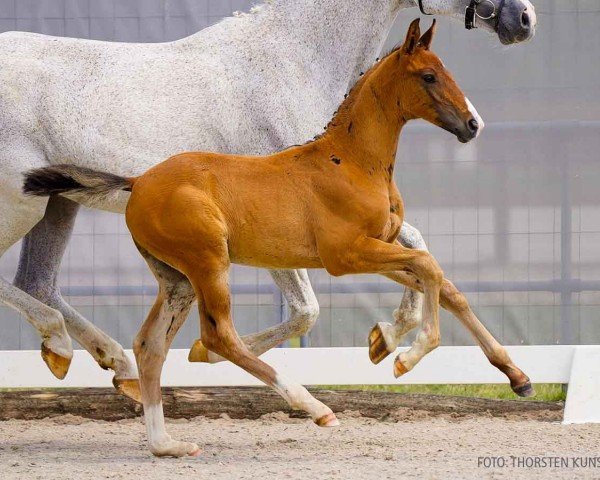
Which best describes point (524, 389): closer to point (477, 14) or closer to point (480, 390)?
point (477, 14)

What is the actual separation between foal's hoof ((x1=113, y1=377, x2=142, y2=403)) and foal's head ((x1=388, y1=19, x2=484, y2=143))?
1.72 m

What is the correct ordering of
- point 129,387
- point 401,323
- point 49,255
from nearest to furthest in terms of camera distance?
point 401,323 → point 129,387 → point 49,255

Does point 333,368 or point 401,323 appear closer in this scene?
point 401,323

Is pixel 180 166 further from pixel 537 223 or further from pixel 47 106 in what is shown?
pixel 537 223

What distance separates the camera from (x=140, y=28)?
6023 millimetres

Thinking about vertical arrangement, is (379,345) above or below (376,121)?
below

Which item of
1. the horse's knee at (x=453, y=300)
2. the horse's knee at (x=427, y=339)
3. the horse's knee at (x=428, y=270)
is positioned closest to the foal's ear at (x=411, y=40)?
the horse's knee at (x=428, y=270)

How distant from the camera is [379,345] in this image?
443cm

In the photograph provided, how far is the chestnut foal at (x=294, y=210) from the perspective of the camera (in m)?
3.94

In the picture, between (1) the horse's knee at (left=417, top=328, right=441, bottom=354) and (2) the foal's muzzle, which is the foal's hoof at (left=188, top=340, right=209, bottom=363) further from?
(2) the foal's muzzle

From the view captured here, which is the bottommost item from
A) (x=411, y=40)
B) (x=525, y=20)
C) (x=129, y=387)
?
(x=129, y=387)

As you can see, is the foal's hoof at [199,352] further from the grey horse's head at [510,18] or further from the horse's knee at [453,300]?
the grey horse's head at [510,18]

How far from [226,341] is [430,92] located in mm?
1122

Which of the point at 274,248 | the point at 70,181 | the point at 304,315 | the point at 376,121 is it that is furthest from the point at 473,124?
the point at 70,181
